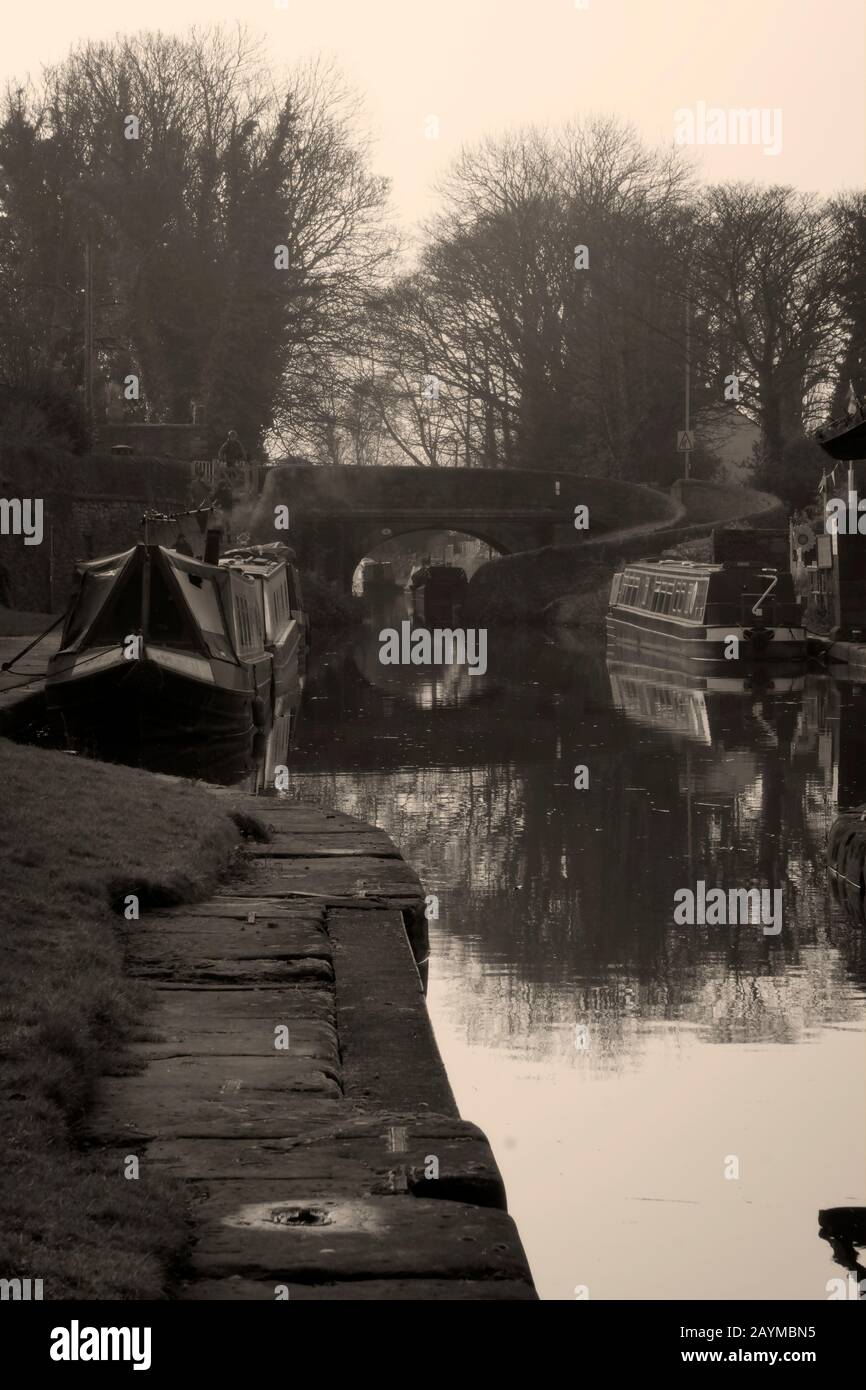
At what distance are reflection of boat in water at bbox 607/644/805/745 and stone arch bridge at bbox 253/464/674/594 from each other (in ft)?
52.9

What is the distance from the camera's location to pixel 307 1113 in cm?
544

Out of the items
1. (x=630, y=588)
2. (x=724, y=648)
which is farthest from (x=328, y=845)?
(x=630, y=588)

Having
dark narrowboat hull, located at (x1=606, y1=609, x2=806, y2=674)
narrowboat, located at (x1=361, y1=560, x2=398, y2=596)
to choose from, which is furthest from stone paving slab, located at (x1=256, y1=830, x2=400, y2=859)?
narrowboat, located at (x1=361, y1=560, x2=398, y2=596)

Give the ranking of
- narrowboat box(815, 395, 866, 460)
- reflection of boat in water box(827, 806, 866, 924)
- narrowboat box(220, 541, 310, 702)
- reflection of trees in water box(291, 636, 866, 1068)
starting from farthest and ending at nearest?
narrowboat box(220, 541, 310, 702)
narrowboat box(815, 395, 866, 460)
reflection of boat in water box(827, 806, 866, 924)
reflection of trees in water box(291, 636, 866, 1068)

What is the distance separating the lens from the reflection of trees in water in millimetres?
8805

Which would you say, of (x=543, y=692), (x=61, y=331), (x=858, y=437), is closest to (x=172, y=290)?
(x=61, y=331)

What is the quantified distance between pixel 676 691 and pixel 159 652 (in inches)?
446

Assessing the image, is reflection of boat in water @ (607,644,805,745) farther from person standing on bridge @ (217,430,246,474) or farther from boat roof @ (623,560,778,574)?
person standing on bridge @ (217,430,246,474)

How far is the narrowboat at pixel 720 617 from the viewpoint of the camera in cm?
3416

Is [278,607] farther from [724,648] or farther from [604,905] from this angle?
[604,905]

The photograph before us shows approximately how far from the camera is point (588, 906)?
11320 mm

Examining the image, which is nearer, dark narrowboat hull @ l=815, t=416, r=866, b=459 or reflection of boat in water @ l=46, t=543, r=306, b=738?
dark narrowboat hull @ l=815, t=416, r=866, b=459

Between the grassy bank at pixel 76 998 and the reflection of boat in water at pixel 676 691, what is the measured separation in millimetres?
11860
